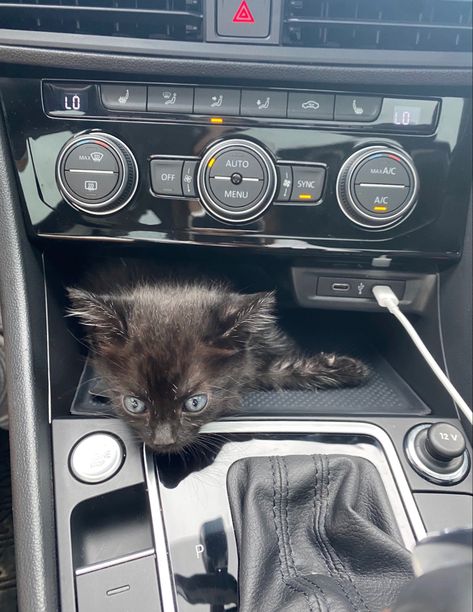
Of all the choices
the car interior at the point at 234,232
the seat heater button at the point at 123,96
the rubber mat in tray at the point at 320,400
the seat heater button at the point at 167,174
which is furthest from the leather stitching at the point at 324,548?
the seat heater button at the point at 123,96

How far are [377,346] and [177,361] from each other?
1.31ft

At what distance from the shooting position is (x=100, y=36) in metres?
0.69

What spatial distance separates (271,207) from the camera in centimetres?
76

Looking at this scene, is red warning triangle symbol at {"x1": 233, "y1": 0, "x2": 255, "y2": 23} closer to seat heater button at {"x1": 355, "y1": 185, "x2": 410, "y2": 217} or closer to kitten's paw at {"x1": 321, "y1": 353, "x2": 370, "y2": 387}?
seat heater button at {"x1": 355, "y1": 185, "x2": 410, "y2": 217}

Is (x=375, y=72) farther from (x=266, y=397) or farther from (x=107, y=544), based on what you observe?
(x=107, y=544)

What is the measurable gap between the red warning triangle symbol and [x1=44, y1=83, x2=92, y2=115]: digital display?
221 millimetres

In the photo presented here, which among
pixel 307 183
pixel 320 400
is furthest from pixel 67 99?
pixel 320 400

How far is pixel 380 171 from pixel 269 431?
0.41 metres

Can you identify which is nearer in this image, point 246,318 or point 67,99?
point 67,99

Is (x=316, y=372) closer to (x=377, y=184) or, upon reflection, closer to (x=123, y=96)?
(x=377, y=184)

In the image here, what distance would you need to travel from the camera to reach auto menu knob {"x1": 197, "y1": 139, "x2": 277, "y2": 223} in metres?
0.73

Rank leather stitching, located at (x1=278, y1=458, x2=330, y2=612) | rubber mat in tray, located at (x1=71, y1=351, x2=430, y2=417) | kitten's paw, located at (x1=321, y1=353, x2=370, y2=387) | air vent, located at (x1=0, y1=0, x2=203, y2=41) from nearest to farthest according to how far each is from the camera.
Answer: leather stitching, located at (x1=278, y1=458, x2=330, y2=612), air vent, located at (x1=0, y1=0, x2=203, y2=41), rubber mat in tray, located at (x1=71, y1=351, x2=430, y2=417), kitten's paw, located at (x1=321, y1=353, x2=370, y2=387)

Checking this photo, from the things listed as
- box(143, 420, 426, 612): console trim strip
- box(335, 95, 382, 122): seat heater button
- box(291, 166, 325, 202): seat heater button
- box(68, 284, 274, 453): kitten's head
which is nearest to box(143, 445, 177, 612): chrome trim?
box(143, 420, 426, 612): console trim strip

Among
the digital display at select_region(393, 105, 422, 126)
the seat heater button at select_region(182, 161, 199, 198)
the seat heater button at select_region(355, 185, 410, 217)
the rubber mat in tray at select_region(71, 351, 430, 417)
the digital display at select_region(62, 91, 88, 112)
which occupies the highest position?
the digital display at select_region(62, 91, 88, 112)
